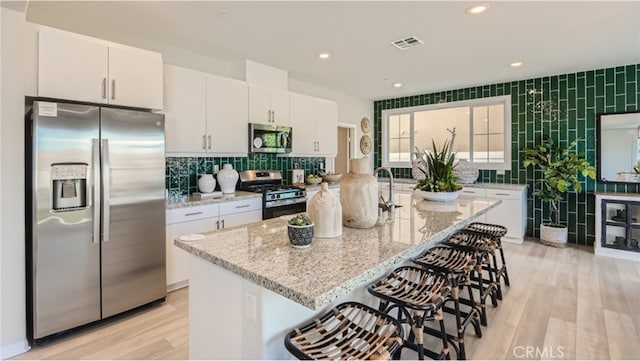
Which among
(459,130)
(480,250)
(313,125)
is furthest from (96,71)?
(459,130)

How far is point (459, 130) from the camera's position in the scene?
5938 mm

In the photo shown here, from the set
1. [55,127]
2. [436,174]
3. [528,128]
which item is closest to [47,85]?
[55,127]

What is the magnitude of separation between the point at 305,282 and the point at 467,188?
4830mm

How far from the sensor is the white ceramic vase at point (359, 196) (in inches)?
73.2

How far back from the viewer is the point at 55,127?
2.17 meters

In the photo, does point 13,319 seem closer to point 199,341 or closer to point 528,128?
point 199,341

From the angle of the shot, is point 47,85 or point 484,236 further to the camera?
point 484,236

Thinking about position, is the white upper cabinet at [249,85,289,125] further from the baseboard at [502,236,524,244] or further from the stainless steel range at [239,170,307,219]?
the baseboard at [502,236,524,244]

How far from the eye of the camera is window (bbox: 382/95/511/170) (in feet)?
17.9

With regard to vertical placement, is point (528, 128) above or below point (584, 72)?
below

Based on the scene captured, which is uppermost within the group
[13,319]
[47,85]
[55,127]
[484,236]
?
[47,85]

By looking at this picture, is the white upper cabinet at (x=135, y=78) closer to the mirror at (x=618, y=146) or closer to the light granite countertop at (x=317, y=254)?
the light granite countertop at (x=317, y=254)

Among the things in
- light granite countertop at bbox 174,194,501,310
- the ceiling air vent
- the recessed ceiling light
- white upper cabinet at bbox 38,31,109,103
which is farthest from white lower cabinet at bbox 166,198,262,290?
the recessed ceiling light

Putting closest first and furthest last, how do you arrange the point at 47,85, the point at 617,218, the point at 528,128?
1. the point at 47,85
2. the point at 617,218
3. the point at 528,128
